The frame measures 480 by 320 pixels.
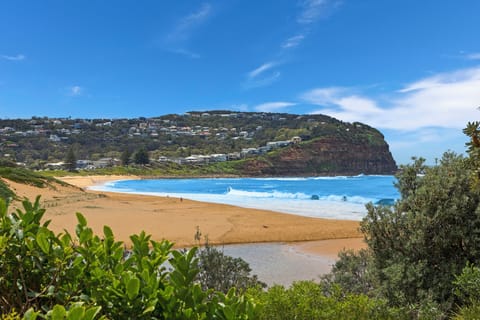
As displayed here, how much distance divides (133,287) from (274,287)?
8.19 ft

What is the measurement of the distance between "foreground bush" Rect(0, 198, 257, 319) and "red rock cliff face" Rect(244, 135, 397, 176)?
370 feet

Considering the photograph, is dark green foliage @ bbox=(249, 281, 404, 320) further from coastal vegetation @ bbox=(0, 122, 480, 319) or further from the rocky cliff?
the rocky cliff

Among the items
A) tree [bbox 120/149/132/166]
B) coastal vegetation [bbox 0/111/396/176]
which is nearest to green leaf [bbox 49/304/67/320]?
coastal vegetation [bbox 0/111/396/176]

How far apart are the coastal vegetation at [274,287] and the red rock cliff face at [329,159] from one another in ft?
358

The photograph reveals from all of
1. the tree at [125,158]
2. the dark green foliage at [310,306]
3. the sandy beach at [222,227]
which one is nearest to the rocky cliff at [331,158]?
the tree at [125,158]

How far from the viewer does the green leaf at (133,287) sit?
4.52 feet

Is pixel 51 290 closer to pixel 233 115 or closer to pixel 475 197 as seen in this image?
pixel 475 197

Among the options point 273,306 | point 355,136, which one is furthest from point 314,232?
point 355,136

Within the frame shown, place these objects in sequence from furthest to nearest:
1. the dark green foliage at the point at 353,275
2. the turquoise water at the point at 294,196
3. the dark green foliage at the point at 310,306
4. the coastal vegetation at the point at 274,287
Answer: the turquoise water at the point at 294,196 < the dark green foliage at the point at 353,275 < the dark green foliage at the point at 310,306 < the coastal vegetation at the point at 274,287

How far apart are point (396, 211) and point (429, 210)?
0.46 meters

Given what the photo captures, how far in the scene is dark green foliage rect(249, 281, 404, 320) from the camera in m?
3.25

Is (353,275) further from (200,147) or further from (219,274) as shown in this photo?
(200,147)

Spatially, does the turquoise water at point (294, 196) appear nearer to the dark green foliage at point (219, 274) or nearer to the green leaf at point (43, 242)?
the dark green foliage at point (219, 274)

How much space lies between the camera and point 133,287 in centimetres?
139
